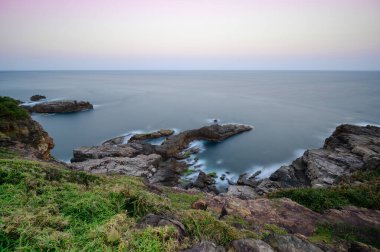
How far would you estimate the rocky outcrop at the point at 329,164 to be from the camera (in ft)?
74.4

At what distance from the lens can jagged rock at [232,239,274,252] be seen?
4641 mm

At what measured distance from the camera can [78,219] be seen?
4590 mm

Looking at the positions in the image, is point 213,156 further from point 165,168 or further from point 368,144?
point 368,144

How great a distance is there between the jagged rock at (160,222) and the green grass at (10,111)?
21295 millimetres

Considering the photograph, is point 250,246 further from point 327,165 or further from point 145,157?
point 145,157

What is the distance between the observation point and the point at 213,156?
34.9m

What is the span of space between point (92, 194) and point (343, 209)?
452 inches

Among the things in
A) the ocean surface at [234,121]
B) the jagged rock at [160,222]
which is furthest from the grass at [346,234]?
the ocean surface at [234,121]

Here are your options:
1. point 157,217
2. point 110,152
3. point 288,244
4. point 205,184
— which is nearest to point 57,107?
point 110,152

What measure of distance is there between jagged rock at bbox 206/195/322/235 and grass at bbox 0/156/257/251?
3.84 metres

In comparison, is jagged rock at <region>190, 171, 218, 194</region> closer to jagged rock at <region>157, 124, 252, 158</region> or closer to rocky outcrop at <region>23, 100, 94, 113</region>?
jagged rock at <region>157, 124, 252, 158</region>

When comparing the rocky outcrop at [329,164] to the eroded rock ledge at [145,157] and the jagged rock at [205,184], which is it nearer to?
the jagged rock at [205,184]

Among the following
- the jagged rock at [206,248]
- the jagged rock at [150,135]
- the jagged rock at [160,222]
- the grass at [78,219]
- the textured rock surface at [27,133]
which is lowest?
the jagged rock at [150,135]

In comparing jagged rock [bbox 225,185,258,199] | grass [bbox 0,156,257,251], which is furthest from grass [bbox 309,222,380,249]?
jagged rock [bbox 225,185,258,199]
